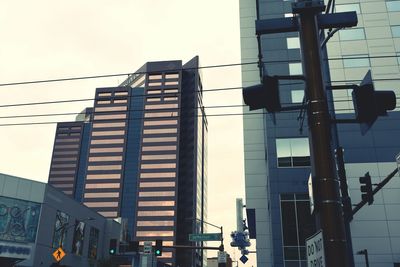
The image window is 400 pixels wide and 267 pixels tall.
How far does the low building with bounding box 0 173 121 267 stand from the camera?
43.1 meters

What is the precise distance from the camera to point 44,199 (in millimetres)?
47281

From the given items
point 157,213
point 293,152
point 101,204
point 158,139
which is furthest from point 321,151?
point 101,204

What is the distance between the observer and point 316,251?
3.98 meters

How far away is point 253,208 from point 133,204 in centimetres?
14714

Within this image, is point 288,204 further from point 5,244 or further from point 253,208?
point 5,244

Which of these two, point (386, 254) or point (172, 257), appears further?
point (172, 257)

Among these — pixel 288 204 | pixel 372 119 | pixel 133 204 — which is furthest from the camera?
pixel 133 204

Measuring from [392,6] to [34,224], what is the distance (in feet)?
151

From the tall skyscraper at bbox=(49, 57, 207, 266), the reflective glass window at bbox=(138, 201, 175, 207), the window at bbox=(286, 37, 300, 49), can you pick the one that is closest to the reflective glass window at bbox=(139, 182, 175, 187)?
the tall skyscraper at bbox=(49, 57, 207, 266)

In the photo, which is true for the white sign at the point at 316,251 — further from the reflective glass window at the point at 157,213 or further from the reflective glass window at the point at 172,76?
the reflective glass window at the point at 172,76

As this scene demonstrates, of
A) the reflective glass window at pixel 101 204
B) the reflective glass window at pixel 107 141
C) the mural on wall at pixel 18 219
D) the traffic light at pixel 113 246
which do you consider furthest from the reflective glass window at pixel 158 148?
the traffic light at pixel 113 246

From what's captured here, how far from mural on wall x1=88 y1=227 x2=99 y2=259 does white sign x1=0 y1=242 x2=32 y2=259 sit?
1657 cm

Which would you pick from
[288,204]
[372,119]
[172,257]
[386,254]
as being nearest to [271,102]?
[372,119]

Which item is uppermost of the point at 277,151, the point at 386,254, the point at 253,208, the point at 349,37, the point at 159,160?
the point at 159,160
